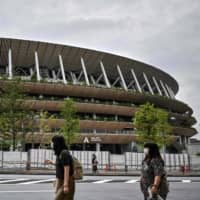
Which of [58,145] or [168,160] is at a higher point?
[58,145]

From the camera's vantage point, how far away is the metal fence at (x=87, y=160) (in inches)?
1132

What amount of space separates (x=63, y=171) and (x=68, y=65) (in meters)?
52.4

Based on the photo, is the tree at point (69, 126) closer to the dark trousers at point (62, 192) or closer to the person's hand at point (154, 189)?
the dark trousers at point (62, 192)

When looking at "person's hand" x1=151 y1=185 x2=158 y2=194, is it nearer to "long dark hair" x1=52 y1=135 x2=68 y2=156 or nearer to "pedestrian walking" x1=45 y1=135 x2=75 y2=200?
"pedestrian walking" x1=45 y1=135 x2=75 y2=200

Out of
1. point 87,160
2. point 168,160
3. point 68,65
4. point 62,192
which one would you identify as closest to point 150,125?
point 168,160

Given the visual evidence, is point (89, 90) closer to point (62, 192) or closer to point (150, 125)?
point (150, 125)

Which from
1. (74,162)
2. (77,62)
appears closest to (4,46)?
(77,62)

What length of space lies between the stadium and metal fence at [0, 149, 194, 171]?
995cm

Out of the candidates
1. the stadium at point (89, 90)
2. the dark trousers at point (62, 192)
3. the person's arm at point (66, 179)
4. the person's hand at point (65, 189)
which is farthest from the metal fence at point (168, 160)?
the person's hand at point (65, 189)

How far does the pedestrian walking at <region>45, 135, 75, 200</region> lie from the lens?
5.71m

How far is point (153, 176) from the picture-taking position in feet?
20.2

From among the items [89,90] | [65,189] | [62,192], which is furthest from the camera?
[89,90]

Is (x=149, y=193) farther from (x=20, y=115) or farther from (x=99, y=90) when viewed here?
(x=99, y=90)

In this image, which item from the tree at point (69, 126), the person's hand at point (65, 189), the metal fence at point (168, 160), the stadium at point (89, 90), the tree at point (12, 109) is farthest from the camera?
the stadium at point (89, 90)
